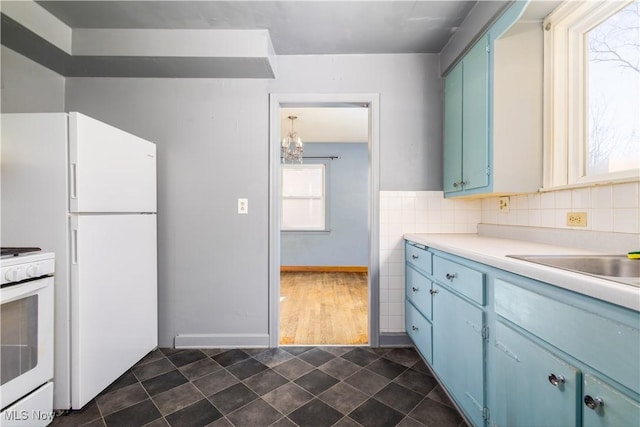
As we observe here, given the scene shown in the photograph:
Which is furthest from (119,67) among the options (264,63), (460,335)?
(460,335)

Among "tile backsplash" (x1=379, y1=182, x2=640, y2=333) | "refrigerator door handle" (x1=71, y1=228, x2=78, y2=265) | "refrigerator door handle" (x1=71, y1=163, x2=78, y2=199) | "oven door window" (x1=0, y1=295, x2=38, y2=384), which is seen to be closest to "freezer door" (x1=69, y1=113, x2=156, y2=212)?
"refrigerator door handle" (x1=71, y1=163, x2=78, y2=199)

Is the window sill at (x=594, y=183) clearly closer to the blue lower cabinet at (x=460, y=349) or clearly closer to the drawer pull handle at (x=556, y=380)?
the blue lower cabinet at (x=460, y=349)

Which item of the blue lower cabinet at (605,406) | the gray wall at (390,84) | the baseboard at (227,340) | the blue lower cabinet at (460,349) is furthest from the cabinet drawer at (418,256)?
the baseboard at (227,340)

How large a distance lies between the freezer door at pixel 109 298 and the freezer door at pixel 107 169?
9 cm

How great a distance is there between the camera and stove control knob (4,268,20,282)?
3.92 feet

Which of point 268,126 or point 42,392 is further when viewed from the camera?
point 268,126

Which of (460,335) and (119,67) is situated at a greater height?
(119,67)

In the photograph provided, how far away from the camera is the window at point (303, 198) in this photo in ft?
17.4

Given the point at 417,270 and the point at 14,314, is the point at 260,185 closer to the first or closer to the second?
the point at 417,270

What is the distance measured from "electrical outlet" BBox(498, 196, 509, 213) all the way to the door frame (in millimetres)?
854

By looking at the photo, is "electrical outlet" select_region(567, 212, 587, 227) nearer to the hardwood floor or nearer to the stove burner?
the hardwood floor

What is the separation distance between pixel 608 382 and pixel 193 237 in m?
2.30

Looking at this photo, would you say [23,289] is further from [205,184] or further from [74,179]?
[205,184]

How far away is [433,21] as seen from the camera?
1.87 metres
